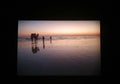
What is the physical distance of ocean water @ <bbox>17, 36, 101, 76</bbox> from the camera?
2.68 m

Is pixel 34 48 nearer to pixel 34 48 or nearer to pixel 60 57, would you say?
pixel 34 48

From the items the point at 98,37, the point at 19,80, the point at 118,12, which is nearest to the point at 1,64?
the point at 19,80

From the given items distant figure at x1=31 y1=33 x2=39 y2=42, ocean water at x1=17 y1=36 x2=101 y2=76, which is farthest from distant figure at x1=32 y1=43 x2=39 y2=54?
distant figure at x1=31 y1=33 x2=39 y2=42

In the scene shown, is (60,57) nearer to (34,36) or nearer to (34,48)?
(34,48)

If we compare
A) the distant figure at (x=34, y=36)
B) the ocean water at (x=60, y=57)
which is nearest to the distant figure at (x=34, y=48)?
the ocean water at (x=60, y=57)

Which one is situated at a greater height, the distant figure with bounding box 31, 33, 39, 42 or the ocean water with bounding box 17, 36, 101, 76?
the distant figure with bounding box 31, 33, 39, 42

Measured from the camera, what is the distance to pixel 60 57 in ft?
8.89

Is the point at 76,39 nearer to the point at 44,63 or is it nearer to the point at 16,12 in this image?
the point at 44,63

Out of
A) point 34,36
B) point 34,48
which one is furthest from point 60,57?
point 34,36

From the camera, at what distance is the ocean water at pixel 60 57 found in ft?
8.80

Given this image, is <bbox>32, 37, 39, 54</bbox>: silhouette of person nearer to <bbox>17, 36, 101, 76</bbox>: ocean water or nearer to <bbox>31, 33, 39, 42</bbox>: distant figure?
<bbox>17, 36, 101, 76</bbox>: ocean water

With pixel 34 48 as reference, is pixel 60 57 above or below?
below

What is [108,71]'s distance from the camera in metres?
2.63

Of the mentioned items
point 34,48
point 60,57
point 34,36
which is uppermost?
point 34,36
